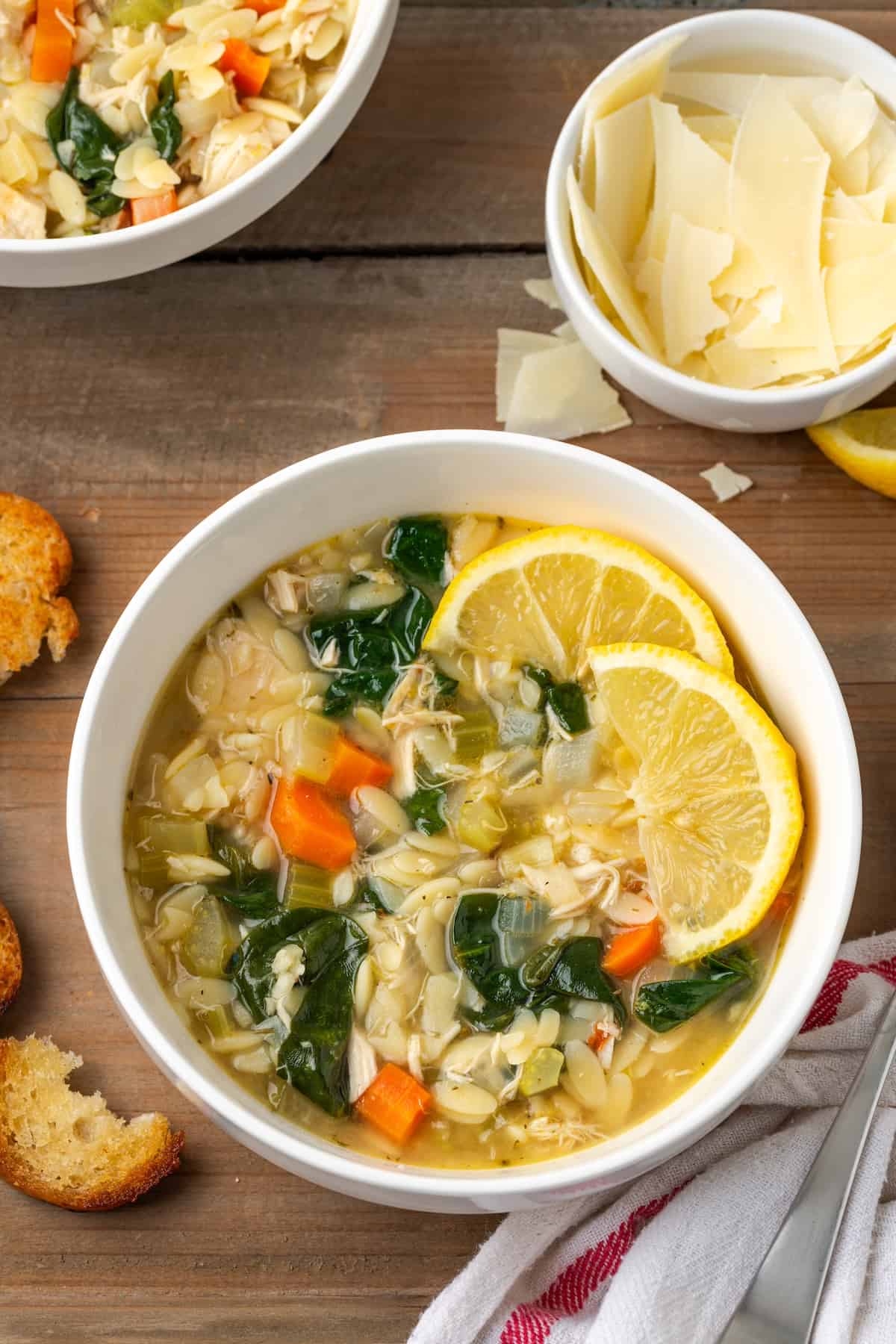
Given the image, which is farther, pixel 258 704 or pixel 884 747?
pixel 884 747

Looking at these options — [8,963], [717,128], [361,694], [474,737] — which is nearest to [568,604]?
[474,737]

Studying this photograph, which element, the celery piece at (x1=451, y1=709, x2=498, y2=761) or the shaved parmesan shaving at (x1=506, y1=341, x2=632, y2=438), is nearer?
the celery piece at (x1=451, y1=709, x2=498, y2=761)

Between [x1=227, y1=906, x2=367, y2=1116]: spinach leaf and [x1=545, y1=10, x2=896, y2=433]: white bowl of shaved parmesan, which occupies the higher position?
[x1=545, y1=10, x2=896, y2=433]: white bowl of shaved parmesan

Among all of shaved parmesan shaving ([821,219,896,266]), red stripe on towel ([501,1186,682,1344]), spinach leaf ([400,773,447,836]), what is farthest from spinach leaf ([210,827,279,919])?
shaved parmesan shaving ([821,219,896,266])

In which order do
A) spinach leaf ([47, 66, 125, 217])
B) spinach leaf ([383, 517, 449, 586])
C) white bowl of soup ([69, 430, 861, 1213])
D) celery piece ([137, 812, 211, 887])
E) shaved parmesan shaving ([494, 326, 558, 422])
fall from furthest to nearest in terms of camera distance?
shaved parmesan shaving ([494, 326, 558, 422]), spinach leaf ([47, 66, 125, 217]), spinach leaf ([383, 517, 449, 586]), celery piece ([137, 812, 211, 887]), white bowl of soup ([69, 430, 861, 1213])

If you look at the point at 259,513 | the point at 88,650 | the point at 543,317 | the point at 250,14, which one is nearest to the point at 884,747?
the point at 543,317

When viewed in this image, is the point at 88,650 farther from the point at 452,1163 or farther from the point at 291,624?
the point at 452,1163

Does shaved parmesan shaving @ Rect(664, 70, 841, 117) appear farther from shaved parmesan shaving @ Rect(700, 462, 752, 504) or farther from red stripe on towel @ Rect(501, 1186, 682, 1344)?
red stripe on towel @ Rect(501, 1186, 682, 1344)
